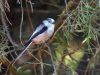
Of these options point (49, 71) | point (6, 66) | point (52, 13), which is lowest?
point (49, 71)

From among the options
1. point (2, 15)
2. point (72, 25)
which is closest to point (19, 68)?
point (2, 15)

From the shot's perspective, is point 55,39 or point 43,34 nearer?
point 43,34

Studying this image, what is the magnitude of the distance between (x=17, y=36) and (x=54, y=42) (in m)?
0.27

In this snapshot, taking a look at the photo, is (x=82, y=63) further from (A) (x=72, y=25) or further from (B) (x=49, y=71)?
(A) (x=72, y=25)

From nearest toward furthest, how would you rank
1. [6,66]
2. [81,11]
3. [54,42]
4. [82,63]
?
[81,11] < [6,66] < [54,42] < [82,63]

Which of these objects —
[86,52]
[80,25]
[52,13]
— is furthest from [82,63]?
[80,25]

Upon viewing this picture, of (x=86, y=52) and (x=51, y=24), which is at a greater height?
(x=51, y=24)

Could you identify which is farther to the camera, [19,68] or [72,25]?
[19,68]

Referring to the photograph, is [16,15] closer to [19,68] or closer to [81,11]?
[19,68]

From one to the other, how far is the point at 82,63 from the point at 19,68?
0.44 metres

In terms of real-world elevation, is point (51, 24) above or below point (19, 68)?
above

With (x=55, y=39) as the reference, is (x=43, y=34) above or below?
above

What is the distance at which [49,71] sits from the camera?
8.50 ft

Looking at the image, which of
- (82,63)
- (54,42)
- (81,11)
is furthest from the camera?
(82,63)
